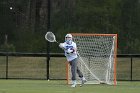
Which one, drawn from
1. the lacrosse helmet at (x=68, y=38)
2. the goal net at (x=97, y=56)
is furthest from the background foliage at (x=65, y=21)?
the lacrosse helmet at (x=68, y=38)

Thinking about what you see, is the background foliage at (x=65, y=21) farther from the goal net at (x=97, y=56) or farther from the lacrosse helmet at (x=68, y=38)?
the lacrosse helmet at (x=68, y=38)

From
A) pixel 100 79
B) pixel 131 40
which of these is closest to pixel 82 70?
pixel 100 79

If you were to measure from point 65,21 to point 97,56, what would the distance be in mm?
7631

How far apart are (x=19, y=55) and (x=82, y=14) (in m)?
4.69

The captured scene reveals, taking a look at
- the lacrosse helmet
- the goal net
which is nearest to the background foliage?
the goal net

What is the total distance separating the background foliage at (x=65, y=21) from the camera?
31.1 m

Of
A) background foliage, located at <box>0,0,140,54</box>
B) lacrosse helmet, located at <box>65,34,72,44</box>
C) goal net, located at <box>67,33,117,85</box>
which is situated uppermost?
background foliage, located at <box>0,0,140,54</box>

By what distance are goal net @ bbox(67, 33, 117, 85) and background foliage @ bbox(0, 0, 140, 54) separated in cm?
587

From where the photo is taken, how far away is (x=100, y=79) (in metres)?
23.8

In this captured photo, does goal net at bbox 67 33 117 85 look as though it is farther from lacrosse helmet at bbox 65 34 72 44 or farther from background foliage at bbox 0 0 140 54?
background foliage at bbox 0 0 140 54

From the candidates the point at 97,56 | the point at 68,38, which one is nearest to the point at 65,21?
the point at 97,56

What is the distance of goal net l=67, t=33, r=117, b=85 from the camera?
78.2 ft

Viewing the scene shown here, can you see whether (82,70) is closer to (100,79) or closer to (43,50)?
(100,79)

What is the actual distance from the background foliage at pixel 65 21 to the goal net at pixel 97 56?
5.87 m
